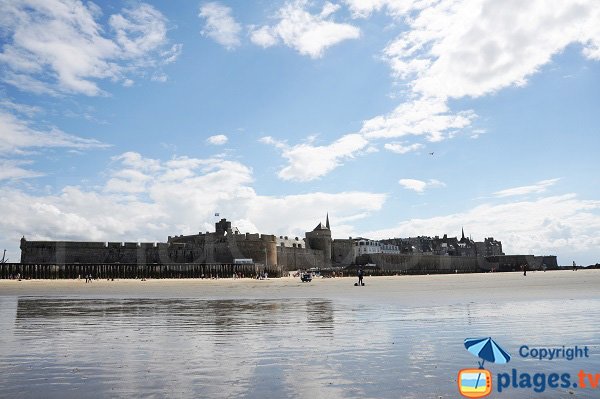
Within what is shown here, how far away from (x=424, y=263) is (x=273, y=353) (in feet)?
398

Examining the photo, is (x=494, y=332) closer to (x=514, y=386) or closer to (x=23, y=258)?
(x=514, y=386)

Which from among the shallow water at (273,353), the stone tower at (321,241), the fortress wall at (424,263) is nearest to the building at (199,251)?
the stone tower at (321,241)

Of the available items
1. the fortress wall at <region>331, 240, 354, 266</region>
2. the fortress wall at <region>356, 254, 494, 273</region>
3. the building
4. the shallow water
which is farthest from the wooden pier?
the fortress wall at <region>331, 240, 354, 266</region>

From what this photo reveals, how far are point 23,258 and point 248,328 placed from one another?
63.2 metres

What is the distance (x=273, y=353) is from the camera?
26.0 feet

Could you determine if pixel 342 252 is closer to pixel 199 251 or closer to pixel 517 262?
pixel 199 251

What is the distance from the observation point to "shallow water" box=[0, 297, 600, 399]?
5648 mm

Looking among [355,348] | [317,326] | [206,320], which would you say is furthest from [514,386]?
[206,320]

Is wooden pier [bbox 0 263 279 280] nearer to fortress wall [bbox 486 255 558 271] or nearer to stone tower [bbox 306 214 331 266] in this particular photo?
stone tower [bbox 306 214 331 266]

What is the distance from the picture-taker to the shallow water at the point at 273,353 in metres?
5.65

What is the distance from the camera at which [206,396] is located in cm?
526

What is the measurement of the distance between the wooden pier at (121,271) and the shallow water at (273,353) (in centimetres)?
4137

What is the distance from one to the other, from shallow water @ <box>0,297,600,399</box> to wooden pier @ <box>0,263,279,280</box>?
4137cm

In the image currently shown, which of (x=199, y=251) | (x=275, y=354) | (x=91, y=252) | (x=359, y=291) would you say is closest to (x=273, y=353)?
(x=275, y=354)
